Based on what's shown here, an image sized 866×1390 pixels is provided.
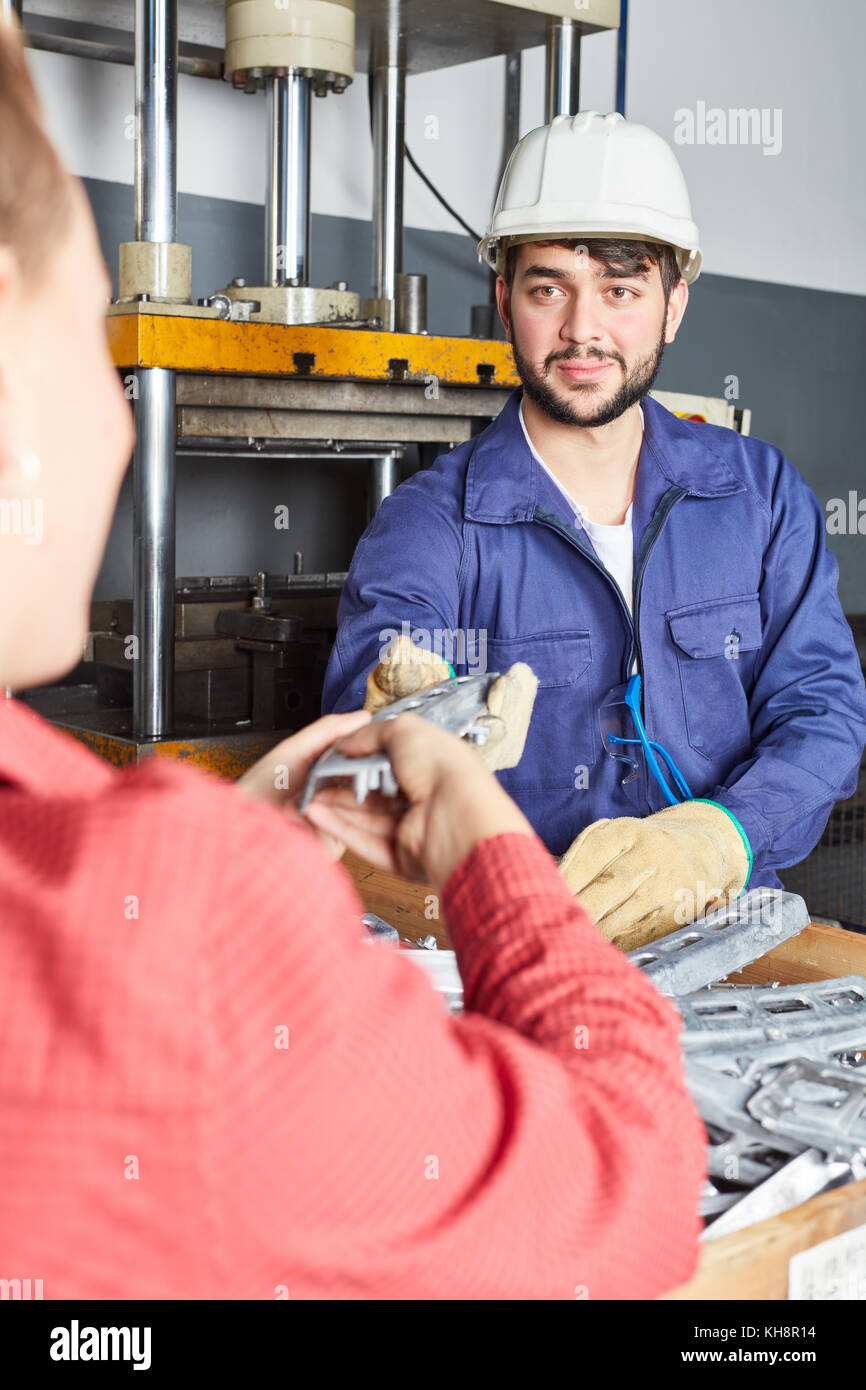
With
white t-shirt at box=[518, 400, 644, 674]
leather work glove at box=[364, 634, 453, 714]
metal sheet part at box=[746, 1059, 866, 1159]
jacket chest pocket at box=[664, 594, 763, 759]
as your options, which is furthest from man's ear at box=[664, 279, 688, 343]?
metal sheet part at box=[746, 1059, 866, 1159]

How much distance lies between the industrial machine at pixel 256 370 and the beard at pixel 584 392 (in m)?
0.63

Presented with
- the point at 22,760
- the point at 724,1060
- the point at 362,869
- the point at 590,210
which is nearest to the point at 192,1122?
the point at 22,760

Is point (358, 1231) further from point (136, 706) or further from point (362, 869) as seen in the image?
point (136, 706)

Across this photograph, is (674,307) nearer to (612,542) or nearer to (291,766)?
(612,542)

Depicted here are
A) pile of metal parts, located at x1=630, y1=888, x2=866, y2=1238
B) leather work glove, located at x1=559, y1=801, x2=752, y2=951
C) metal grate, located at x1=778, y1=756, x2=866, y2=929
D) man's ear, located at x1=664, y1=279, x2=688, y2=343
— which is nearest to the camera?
pile of metal parts, located at x1=630, y1=888, x2=866, y2=1238

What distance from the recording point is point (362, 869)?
4.98 ft

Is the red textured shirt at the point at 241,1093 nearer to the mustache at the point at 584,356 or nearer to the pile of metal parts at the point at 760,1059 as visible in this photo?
the pile of metal parts at the point at 760,1059

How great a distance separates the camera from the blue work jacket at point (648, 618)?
1.75 m

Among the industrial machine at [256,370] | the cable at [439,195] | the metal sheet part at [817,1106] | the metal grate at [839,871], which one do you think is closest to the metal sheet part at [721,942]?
the metal sheet part at [817,1106]

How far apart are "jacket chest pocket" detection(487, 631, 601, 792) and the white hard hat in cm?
53

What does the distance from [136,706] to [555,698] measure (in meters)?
0.83

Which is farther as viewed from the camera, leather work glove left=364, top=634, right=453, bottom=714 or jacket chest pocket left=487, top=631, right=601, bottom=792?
jacket chest pocket left=487, top=631, right=601, bottom=792

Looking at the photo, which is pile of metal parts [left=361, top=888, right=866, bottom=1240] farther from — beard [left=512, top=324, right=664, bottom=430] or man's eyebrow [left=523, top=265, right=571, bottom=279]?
man's eyebrow [left=523, top=265, right=571, bottom=279]

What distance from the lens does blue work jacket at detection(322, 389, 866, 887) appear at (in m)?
1.75
